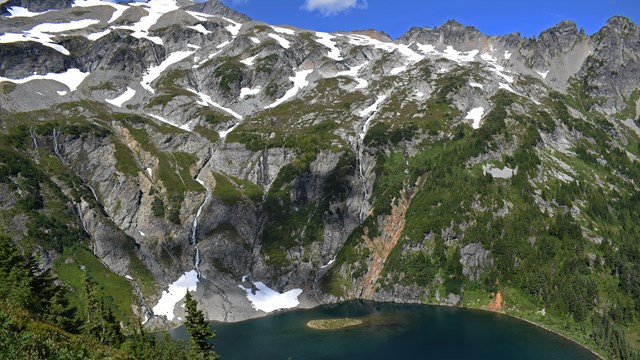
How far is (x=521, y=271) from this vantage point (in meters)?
145

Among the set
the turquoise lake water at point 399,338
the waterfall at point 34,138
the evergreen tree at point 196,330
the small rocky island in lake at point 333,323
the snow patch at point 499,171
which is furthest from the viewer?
the waterfall at point 34,138

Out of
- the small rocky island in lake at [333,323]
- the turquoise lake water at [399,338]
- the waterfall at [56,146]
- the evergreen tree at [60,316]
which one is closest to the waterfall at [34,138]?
the waterfall at [56,146]

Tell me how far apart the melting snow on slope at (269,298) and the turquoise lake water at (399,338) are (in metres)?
8.23

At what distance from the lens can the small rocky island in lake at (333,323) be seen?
130 metres

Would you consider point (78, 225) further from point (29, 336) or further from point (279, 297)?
point (29, 336)

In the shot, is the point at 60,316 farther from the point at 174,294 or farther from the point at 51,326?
the point at 174,294

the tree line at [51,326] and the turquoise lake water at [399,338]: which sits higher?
the tree line at [51,326]

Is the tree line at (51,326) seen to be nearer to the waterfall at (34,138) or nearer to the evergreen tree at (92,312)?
the evergreen tree at (92,312)

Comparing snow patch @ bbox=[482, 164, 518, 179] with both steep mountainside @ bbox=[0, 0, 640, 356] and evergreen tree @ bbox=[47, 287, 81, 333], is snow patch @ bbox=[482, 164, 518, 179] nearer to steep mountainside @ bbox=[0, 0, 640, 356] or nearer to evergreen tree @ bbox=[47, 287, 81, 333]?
steep mountainside @ bbox=[0, 0, 640, 356]

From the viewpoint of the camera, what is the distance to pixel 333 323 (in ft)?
435

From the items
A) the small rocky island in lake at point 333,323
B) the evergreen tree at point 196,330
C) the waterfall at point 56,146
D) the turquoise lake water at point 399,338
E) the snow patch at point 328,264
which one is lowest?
the turquoise lake water at point 399,338

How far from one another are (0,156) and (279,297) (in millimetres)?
109771

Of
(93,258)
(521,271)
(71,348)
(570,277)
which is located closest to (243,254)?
(93,258)

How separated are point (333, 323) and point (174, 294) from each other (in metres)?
54.7
